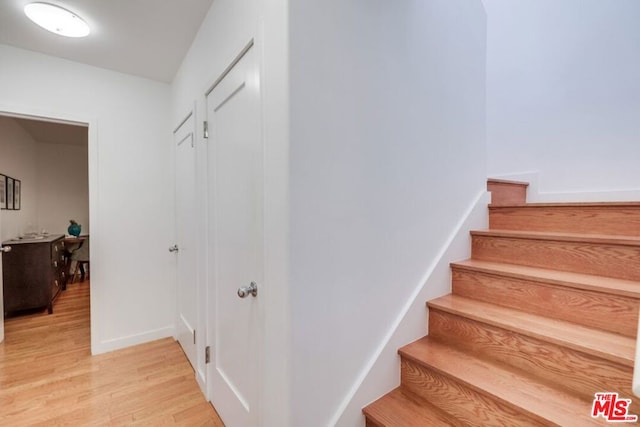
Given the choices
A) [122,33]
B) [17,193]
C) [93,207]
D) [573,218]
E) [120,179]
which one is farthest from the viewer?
[17,193]

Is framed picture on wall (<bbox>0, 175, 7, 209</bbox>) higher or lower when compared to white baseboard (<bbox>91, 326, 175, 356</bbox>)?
higher

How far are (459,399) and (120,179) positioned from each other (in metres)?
2.83

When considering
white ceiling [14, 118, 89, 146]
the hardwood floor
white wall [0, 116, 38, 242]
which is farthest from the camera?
white ceiling [14, 118, 89, 146]

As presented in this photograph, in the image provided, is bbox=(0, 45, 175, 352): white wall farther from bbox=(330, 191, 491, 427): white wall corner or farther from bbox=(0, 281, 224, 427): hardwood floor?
bbox=(330, 191, 491, 427): white wall corner

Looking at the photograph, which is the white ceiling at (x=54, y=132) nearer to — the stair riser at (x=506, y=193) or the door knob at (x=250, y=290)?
the door knob at (x=250, y=290)

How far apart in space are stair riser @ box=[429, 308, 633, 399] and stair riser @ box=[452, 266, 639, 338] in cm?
23

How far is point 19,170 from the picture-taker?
383 centimetres

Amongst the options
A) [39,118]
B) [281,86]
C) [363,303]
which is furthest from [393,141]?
[39,118]

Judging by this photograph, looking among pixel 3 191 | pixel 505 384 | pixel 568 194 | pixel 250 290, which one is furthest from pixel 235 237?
pixel 3 191

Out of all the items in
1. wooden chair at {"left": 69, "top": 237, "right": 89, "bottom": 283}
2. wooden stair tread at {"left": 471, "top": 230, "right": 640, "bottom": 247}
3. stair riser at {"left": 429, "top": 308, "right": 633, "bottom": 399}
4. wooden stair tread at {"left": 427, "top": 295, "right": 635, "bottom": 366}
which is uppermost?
wooden stair tread at {"left": 471, "top": 230, "right": 640, "bottom": 247}

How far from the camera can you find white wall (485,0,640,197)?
1.96m

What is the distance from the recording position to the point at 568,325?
3.87ft

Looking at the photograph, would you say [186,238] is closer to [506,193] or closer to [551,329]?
[551,329]

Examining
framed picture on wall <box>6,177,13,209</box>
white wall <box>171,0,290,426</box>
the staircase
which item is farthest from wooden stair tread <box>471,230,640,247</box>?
framed picture on wall <box>6,177,13,209</box>
